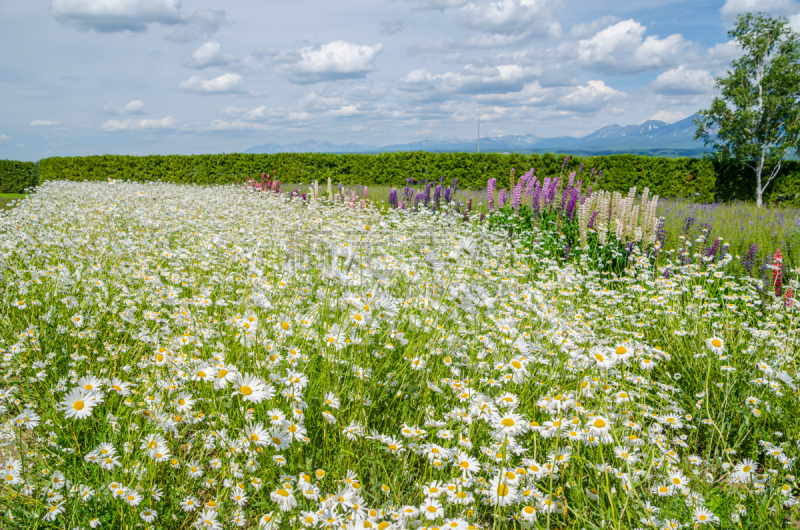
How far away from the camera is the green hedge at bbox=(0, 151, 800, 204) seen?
17500 millimetres

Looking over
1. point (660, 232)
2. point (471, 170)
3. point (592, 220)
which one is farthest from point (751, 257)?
point (471, 170)

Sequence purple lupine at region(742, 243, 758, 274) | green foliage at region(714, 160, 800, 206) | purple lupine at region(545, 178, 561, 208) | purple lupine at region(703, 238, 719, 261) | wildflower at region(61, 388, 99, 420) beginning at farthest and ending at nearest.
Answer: green foliage at region(714, 160, 800, 206) → purple lupine at region(545, 178, 561, 208) → purple lupine at region(703, 238, 719, 261) → purple lupine at region(742, 243, 758, 274) → wildflower at region(61, 388, 99, 420)

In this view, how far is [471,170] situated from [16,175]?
3045 cm

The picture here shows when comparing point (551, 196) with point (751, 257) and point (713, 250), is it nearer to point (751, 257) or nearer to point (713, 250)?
point (713, 250)

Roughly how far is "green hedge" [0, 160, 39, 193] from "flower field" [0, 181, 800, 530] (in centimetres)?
3280

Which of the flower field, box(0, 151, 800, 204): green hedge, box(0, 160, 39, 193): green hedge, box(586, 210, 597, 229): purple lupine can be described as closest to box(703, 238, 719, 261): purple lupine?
box(586, 210, 597, 229): purple lupine

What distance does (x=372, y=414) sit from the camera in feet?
7.98

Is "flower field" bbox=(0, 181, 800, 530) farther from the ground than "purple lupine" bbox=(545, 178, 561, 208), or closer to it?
closer to it

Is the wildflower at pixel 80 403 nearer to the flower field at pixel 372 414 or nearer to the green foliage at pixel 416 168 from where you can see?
the flower field at pixel 372 414

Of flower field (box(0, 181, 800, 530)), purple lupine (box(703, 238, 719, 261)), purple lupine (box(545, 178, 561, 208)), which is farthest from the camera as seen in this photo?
purple lupine (box(545, 178, 561, 208))

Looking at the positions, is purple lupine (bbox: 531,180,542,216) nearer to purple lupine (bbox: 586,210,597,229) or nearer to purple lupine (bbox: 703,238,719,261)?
purple lupine (bbox: 586,210,597,229)

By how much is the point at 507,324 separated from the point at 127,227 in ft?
21.2

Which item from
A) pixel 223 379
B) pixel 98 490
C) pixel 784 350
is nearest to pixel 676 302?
pixel 784 350

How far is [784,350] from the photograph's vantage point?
335cm
